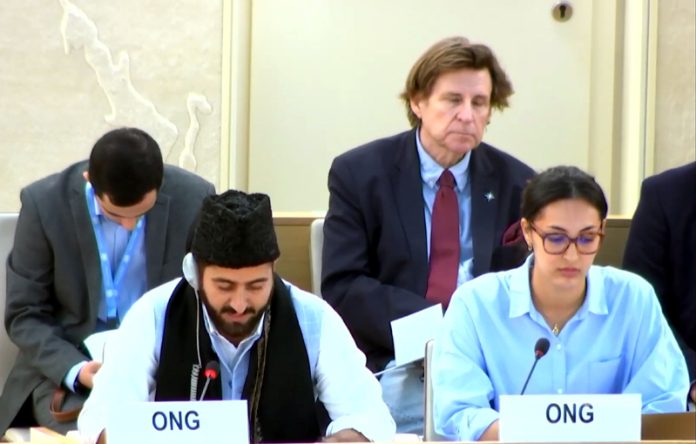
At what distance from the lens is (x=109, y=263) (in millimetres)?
4215

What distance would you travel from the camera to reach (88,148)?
5.66 metres

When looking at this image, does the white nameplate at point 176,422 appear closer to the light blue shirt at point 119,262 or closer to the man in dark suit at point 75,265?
the man in dark suit at point 75,265

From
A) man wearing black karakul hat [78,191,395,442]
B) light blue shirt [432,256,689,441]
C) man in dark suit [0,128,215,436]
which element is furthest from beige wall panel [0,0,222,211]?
light blue shirt [432,256,689,441]

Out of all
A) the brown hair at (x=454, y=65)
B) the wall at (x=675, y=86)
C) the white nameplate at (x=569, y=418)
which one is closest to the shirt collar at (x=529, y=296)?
the white nameplate at (x=569, y=418)

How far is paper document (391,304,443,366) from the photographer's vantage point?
3.94 meters

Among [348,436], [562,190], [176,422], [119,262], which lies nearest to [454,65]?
[562,190]

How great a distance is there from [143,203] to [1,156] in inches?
68.7

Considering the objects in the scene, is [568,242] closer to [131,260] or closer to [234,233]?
[234,233]

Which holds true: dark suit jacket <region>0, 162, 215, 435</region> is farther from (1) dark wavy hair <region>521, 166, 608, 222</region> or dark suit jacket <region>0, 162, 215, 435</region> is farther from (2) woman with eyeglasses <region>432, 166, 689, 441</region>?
(1) dark wavy hair <region>521, 166, 608, 222</region>

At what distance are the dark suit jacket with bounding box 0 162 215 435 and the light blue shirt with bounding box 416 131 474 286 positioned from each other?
73cm

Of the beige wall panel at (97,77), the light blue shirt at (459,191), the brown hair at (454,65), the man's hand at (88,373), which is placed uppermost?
the beige wall panel at (97,77)

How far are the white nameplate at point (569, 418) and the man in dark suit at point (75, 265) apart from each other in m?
1.67

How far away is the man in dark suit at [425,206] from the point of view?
4199mm

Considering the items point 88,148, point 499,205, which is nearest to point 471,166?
point 499,205
